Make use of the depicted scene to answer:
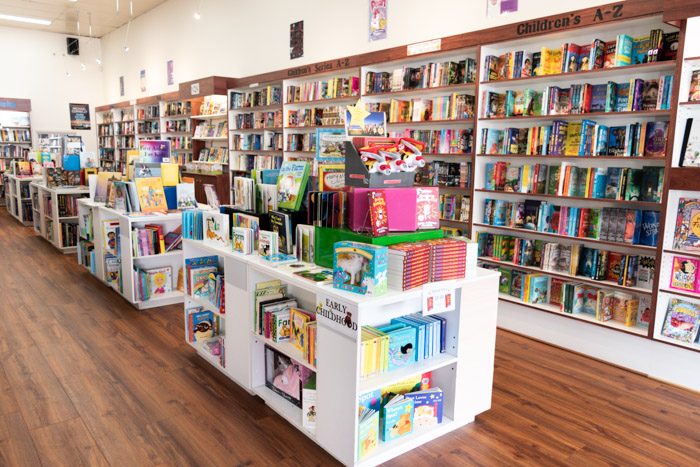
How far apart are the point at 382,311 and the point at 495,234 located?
2.48 meters

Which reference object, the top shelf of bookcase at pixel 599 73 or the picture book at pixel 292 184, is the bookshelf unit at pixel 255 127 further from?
the picture book at pixel 292 184

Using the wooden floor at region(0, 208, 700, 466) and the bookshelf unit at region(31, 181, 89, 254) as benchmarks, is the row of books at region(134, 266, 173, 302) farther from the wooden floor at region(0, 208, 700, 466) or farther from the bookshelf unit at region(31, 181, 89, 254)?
the bookshelf unit at region(31, 181, 89, 254)

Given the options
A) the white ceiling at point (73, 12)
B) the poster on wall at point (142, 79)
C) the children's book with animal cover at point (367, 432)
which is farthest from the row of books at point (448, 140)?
the poster on wall at point (142, 79)

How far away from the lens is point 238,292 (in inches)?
127

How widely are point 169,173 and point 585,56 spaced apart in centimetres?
414

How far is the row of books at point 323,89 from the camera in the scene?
6.02 m

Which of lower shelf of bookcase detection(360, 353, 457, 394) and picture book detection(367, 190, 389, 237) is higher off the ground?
picture book detection(367, 190, 389, 237)

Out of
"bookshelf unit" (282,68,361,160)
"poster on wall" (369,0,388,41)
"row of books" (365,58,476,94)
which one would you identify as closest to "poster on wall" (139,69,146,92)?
"bookshelf unit" (282,68,361,160)

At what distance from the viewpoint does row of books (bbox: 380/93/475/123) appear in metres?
4.90

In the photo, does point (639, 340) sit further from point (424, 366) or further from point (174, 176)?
point (174, 176)

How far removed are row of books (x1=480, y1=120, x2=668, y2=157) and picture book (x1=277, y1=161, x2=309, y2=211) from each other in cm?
222

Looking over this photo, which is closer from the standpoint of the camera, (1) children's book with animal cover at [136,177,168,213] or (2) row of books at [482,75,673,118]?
(2) row of books at [482,75,673,118]

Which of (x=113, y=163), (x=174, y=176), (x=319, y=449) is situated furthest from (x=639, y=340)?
(x=113, y=163)

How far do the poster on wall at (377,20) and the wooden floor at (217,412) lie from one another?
3.83m
